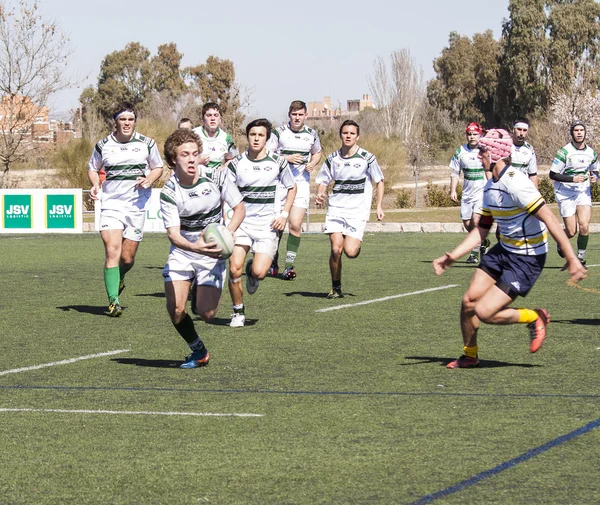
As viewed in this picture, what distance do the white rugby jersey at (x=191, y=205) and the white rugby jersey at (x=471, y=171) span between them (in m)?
10.7

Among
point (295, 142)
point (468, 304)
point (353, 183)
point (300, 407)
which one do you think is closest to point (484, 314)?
point (468, 304)

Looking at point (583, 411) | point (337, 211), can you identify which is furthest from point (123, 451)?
point (337, 211)

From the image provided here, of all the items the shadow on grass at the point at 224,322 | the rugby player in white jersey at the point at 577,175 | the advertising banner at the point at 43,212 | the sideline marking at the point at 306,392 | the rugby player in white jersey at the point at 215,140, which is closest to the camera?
the sideline marking at the point at 306,392

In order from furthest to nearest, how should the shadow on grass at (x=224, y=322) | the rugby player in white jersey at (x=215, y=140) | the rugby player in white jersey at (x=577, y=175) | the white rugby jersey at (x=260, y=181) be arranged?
1. the rugby player in white jersey at (x=577, y=175)
2. the rugby player in white jersey at (x=215, y=140)
3. the white rugby jersey at (x=260, y=181)
4. the shadow on grass at (x=224, y=322)

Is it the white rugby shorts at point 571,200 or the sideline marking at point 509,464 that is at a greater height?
the white rugby shorts at point 571,200

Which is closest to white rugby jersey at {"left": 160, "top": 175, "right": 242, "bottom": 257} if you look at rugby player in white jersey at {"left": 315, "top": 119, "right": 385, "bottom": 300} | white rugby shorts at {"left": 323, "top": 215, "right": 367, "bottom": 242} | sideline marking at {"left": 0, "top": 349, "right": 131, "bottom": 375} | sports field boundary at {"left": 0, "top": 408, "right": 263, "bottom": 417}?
sideline marking at {"left": 0, "top": 349, "right": 131, "bottom": 375}

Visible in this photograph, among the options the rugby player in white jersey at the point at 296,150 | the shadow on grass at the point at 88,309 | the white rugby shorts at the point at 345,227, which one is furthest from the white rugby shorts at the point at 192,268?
the rugby player in white jersey at the point at 296,150

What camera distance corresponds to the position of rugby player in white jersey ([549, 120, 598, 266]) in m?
18.9

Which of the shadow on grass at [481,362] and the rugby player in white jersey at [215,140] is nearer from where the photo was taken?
the shadow on grass at [481,362]

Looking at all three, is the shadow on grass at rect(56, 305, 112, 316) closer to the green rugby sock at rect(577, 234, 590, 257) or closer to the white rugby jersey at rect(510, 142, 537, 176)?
the white rugby jersey at rect(510, 142, 537, 176)

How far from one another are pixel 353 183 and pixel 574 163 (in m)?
5.32

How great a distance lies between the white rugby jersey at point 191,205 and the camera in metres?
9.55

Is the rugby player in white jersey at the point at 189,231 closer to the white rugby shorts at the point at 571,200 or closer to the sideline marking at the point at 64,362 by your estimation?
the sideline marking at the point at 64,362

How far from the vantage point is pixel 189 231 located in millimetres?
9805
